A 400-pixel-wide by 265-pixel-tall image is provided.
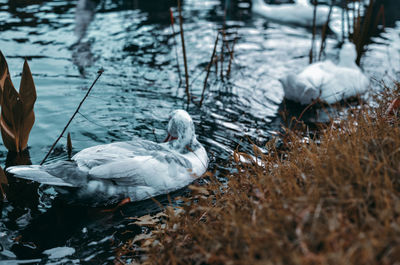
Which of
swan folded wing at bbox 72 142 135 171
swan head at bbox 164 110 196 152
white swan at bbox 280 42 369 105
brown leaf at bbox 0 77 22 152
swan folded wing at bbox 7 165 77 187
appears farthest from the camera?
white swan at bbox 280 42 369 105

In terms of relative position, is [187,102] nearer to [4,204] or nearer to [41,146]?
[41,146]


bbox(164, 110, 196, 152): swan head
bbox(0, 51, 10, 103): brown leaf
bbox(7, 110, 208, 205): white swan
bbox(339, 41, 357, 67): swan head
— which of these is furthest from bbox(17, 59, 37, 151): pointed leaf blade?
bbox(339, 41, 357, 67): swan head

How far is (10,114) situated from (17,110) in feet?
0.24

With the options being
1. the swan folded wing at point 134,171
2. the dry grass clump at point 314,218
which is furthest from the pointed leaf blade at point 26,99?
the dry grass clump at point 314,218

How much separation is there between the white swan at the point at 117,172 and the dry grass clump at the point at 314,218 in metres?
0.90

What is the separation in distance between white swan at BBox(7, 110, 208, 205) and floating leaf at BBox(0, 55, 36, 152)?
64cm

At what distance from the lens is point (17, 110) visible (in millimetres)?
3986

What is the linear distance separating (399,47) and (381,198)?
6.85 metres

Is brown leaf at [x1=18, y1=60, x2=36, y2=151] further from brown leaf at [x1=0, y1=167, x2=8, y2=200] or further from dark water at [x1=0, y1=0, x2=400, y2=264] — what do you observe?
brown leaf at [x1=0, y1=167, x2=8, y2=200]

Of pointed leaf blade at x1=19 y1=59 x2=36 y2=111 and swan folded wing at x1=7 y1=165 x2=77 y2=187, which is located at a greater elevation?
pointed leaf blade at x1=19 y1=59 x2=36 y2=111

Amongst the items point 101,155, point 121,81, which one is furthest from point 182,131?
point 121,81

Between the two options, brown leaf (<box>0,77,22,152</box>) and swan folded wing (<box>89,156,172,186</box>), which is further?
brown leaf (<box>0,77,22,152</box>)

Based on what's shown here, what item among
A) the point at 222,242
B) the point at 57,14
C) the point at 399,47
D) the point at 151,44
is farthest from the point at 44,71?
the point at 399,47

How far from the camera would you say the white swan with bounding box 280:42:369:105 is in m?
6.07
